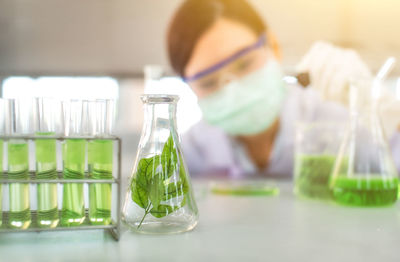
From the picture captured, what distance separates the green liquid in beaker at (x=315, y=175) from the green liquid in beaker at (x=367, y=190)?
0.08m

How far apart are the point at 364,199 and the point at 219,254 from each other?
47 cm

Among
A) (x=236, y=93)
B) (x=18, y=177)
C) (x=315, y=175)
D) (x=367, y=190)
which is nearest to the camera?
(x=18, y=177)

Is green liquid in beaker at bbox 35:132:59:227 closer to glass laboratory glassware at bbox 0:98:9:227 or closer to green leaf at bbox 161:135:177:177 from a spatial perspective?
glass laboratory glassware at bbox 0:98:9:227

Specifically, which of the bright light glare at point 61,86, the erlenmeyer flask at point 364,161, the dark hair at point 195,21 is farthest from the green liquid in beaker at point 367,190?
the bright light glare at point 61,86

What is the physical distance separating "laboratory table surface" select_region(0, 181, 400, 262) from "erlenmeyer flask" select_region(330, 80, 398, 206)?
46 mm

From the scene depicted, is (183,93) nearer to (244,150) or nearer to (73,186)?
(244,150)

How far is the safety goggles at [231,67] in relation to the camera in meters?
1.65

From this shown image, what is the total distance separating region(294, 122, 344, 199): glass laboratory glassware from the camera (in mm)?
1030

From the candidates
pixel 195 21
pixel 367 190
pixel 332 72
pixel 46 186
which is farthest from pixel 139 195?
pixel 195 21

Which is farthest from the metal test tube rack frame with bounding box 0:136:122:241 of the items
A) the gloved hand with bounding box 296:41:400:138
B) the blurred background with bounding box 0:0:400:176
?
the blurred background with bounding box 0:0:400:176

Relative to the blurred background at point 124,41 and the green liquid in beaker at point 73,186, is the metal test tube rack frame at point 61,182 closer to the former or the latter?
the green liquid in beaker at point 73,186

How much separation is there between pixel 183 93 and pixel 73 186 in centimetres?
107

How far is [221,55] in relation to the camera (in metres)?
1.67

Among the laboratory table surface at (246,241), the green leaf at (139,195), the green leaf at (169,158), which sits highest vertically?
the green leaf at (169,158)
